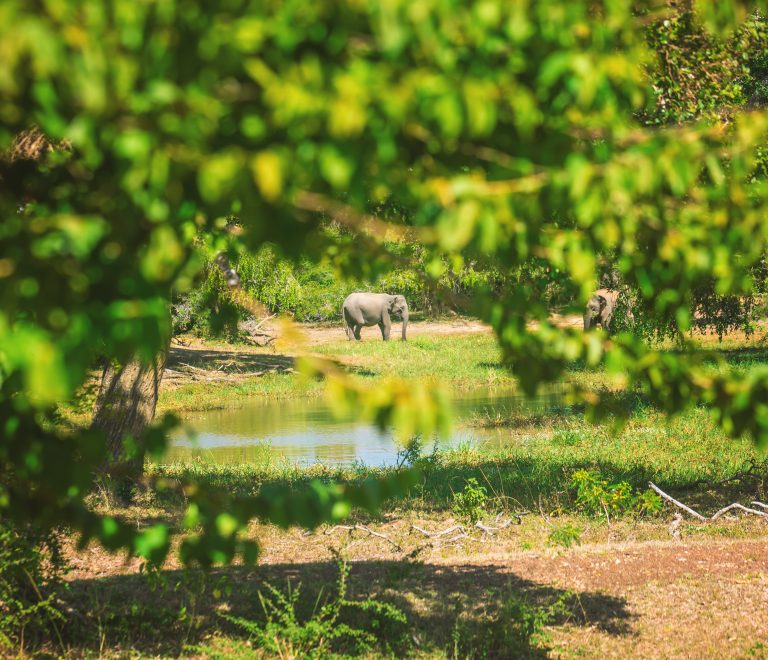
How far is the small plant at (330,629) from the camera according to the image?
632cm

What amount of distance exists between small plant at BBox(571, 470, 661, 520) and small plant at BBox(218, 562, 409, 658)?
3999 millimetres

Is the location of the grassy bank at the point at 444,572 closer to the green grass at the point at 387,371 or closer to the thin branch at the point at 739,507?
the thin branch at the point at 739,507

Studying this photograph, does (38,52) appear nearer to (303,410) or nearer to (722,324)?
(722,324)

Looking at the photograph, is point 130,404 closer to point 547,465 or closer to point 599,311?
point 547,465

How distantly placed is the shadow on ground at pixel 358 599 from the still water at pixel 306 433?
6819 mm

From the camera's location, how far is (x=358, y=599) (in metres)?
7.54

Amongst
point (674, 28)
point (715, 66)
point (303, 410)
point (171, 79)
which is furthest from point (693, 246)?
point (303, 410)

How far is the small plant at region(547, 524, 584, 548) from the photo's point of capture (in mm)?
9625

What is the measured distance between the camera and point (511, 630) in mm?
6734

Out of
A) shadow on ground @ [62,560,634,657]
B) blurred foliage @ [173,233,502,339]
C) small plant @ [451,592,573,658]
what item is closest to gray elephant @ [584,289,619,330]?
blurred foliage @ [173,233,502,339]

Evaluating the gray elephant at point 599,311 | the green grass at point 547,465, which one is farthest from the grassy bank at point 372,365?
the green grass at point 547,465

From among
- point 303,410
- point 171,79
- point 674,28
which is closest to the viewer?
point 171,79

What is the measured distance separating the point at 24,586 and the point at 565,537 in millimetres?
5154

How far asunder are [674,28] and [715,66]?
1.13 metres
